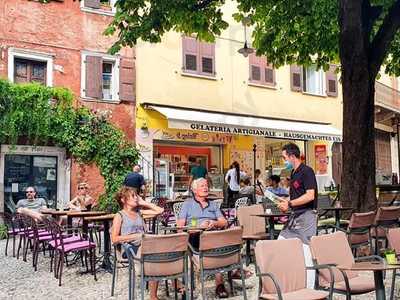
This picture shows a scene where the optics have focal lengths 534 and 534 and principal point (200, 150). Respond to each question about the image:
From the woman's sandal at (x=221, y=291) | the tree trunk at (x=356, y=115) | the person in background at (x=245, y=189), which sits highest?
the tree trunk at (x=356, y=115)

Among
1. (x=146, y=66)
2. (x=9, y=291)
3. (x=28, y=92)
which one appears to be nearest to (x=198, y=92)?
(x=146, y=66)

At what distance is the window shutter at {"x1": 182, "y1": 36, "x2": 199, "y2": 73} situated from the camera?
57.9 feet

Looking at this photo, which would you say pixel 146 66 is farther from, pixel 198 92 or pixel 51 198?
pixel 51 198

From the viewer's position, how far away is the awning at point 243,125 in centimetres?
1573

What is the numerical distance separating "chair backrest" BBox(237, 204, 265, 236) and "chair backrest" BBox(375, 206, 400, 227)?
5.98 ft

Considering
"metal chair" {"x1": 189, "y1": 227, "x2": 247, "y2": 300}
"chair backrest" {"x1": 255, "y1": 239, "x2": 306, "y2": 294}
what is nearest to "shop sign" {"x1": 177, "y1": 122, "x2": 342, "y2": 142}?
"metal chair" {"x1": 189, "y1": 227, "x2": 247, "y2": 300}

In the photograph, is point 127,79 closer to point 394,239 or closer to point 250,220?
point 250,220

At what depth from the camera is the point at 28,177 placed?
1445cm

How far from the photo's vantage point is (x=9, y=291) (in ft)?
23.4

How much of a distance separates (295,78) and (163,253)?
16334 millimetres

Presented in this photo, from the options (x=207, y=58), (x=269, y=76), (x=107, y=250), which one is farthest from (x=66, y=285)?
(x=269, y=76)

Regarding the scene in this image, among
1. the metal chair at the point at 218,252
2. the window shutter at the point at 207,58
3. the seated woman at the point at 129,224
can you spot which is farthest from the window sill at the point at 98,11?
the metal chair at the point at 218,252

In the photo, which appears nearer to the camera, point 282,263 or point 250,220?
point 282,263

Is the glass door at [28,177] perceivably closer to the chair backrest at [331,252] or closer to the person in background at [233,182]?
the person in background at [233,182]
